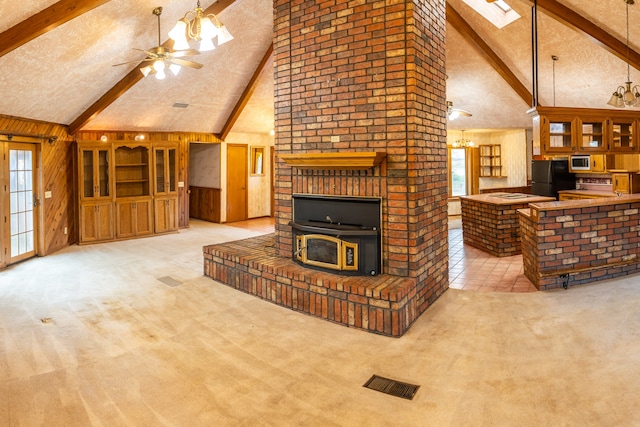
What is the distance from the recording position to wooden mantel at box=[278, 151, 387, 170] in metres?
3.67

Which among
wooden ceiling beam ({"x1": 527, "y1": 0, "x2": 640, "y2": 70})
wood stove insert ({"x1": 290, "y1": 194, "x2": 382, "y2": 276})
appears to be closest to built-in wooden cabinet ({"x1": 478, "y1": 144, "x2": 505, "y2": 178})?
wooden ceiling beam ({"x1": 527, "y1": 0, "x2": 640, "y2": 70})

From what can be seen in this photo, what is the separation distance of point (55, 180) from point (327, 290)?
596 centimetres

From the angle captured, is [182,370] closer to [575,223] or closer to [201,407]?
[201,407]

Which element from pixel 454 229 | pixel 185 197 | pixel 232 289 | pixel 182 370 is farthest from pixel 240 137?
pixel 182 370

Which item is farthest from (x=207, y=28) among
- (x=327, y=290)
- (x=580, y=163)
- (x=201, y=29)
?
(x=580, y=163)

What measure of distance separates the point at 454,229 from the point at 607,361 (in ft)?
20.9

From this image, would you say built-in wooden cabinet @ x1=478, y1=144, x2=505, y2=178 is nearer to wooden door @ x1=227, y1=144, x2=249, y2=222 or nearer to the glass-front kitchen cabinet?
wooden door @ x1=227, y1=144, x2=249, y2=222

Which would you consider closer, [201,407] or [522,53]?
[201,407]

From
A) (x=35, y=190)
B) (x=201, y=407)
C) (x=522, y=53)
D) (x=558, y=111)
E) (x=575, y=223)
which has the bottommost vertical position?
(x=201, y=407)

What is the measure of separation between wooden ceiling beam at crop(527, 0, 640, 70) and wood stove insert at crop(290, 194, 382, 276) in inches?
156

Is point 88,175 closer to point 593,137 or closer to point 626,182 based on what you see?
point 593,137

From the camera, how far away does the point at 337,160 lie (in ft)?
12.6

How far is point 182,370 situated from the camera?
2855 millimetres

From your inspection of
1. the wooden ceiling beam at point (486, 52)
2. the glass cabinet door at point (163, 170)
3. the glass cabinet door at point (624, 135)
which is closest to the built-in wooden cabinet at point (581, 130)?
the glass cabinet door at point (624, 135)
